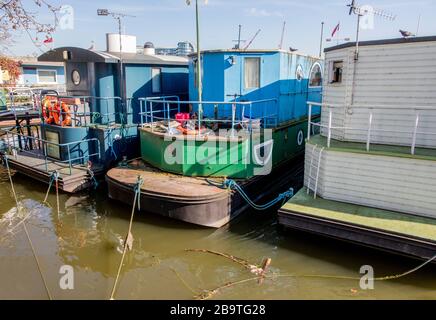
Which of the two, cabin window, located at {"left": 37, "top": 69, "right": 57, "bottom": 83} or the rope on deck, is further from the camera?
cabin window, located at {"left": 37, "top": 69, "right": 57, "bottom": 83}

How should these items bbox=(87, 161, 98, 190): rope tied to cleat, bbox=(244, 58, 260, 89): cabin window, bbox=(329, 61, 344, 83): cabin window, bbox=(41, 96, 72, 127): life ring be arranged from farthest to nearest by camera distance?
bbox=(41, 96, 72, 127): life ring
bbox=(244, 58, 260, 89): cabin window
bbox=(87, 161, 98, 190): rope tied to cleat
bbox=(329, 61, 344, 83): cabin window

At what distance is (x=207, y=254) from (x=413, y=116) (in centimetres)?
548

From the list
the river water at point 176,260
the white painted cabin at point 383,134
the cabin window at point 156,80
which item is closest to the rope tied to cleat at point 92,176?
the river water at point 176,260

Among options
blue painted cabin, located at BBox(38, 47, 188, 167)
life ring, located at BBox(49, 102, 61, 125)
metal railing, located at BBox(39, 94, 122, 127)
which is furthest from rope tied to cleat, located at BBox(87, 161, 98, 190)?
life ring, located at BBox(49, 102, 61, 125)

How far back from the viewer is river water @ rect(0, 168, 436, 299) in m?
6.52

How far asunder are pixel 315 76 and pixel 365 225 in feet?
31.0

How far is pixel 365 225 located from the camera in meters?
7.08

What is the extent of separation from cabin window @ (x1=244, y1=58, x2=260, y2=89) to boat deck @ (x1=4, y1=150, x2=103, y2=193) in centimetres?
542

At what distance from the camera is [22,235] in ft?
28.6

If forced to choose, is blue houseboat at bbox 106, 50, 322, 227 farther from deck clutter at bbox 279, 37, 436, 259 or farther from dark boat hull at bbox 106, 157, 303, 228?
deck clutter at bbox 279, 37, 436, 259

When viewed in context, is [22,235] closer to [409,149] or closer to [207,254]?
[207,254]
